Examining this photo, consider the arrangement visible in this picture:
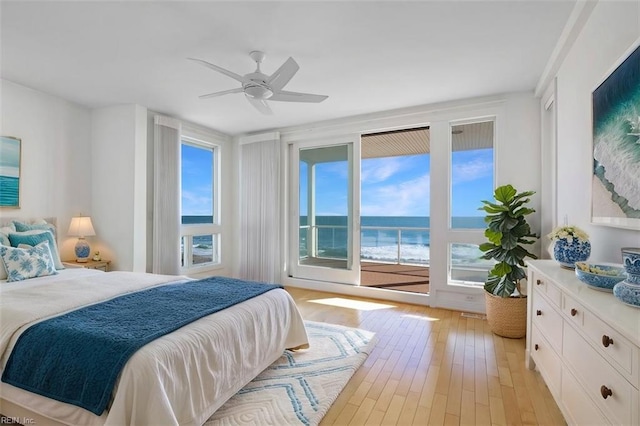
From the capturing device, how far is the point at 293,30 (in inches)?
89.0

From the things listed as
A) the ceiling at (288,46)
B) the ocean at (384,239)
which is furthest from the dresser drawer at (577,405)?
the ceiling at (288,46)

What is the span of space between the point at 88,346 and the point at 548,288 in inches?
108

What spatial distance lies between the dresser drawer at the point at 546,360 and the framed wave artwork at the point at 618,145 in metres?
0.88

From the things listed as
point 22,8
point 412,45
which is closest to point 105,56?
point 22,8

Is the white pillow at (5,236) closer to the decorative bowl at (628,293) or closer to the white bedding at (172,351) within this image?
the white bedding at (172,351)

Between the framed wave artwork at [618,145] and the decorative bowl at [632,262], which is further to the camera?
the framed wave artwork at [618,145]

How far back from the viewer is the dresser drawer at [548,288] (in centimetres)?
181

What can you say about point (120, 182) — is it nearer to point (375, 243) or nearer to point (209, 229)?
point (209, 229)

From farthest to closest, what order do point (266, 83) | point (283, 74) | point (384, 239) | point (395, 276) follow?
point (384, 239)
point (395, 276)
point (266, 83)
point (283, 74)

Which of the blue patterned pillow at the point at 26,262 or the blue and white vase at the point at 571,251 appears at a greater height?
the blue and white vase at the point at 571,251

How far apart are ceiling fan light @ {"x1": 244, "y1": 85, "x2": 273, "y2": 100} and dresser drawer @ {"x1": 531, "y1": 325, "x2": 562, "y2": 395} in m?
2.83

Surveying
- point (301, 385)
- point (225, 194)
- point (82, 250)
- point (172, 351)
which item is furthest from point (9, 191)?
point (301, 385)

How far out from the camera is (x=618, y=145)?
1590mm

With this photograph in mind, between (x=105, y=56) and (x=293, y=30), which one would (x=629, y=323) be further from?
(x=105, y=56)
